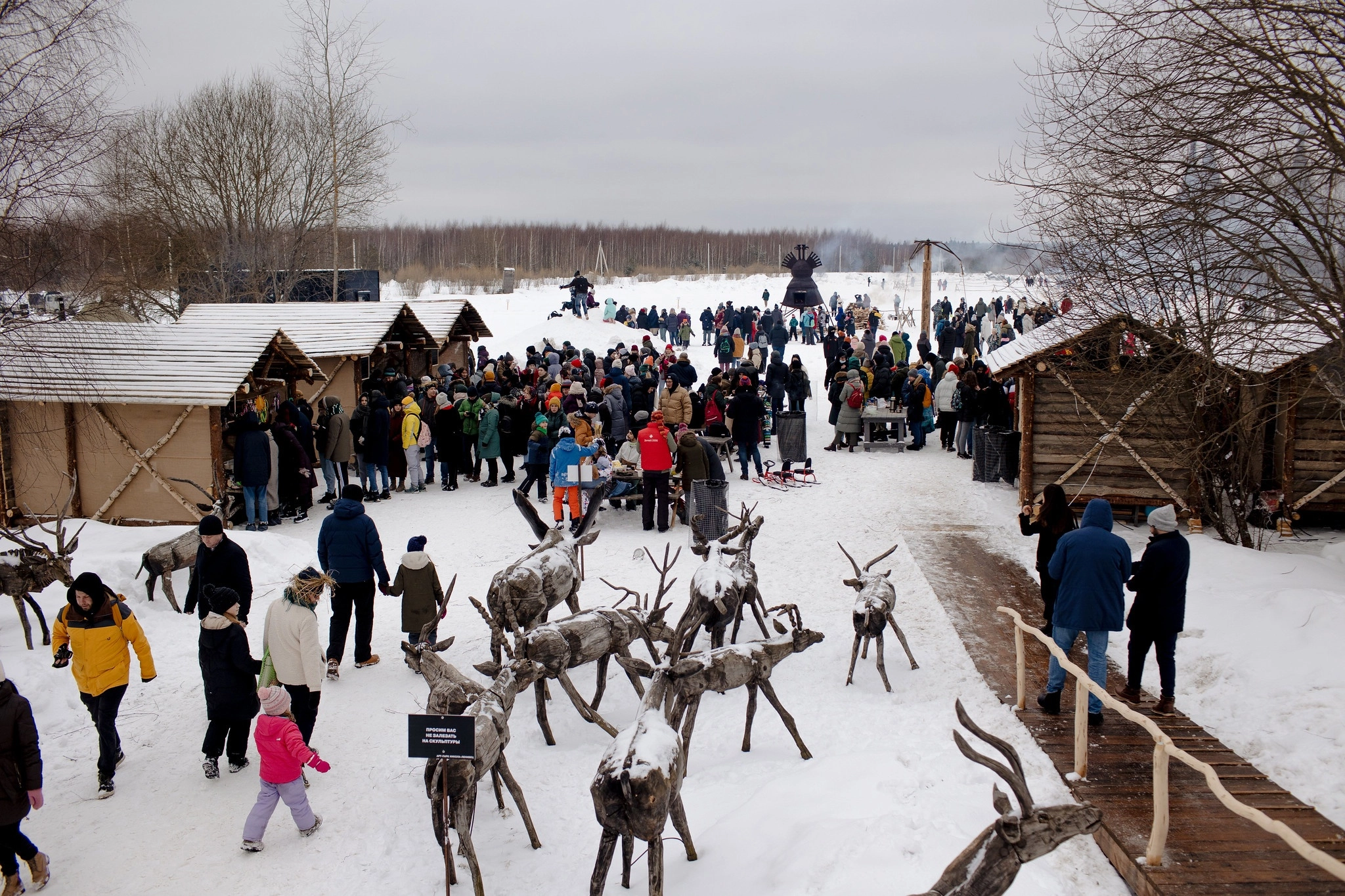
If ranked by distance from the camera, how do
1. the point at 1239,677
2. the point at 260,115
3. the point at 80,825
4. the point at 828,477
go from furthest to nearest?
1. the point at 260,115
2. the point at 828,477
3. the point at 1239,677
4. the point at 80,825

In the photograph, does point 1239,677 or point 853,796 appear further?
point 1239,677

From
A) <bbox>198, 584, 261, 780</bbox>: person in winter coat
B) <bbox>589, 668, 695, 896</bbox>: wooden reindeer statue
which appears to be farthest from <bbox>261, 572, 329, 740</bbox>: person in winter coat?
<bbox>589, 668, 695, 896</bbox>: wooden reindeer statue

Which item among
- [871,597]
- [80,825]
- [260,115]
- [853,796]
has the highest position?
[260,115]

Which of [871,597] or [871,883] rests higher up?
[871,597]

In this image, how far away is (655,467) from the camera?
1241 centimetres

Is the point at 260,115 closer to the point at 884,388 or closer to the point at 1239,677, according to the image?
the point at 884,388

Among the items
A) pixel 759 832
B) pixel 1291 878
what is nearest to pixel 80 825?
pixel 759 832

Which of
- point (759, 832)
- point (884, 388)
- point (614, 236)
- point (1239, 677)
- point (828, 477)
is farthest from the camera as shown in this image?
point (614, 236)

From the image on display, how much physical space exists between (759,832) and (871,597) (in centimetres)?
273

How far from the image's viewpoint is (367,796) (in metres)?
6.27

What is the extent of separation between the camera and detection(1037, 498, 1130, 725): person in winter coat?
21.3 feet

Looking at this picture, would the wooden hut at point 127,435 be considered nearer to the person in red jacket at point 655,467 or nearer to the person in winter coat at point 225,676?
the person in red jacket at point 655,467

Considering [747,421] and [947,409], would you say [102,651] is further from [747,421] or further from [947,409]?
[947,409]

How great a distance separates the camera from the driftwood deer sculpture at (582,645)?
6.50 metres
